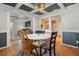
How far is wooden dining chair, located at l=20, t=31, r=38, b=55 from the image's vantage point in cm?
195

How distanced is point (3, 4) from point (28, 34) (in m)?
0.68

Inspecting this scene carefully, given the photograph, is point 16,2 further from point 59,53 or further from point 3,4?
point 59,53

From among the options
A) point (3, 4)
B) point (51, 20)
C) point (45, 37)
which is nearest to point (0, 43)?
point (3, 4)

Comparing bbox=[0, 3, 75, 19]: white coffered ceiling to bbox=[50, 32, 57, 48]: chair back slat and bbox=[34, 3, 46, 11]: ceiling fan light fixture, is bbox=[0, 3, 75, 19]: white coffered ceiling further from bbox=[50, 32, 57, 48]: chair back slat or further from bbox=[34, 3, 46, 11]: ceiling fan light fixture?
bbox=[50, 32, 57, 48]: chair back slat

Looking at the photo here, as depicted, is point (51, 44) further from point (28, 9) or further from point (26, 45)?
point (28, 9)

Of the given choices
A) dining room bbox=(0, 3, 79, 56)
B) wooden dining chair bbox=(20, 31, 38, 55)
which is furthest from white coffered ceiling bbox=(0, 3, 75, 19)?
wooden dining chair bbox=(20, 31, 38, 55)

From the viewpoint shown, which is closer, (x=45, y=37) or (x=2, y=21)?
(x=2, y=21)

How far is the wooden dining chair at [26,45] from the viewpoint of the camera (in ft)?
6.38

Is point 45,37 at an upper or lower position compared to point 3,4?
lower

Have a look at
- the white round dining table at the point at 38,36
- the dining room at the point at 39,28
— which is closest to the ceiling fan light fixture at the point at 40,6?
the dining room at the point at 39,28

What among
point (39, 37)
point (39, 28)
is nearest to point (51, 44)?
point (39, 37)

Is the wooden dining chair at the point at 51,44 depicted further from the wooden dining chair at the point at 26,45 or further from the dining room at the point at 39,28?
the wooden dining chair at the point at 26,45

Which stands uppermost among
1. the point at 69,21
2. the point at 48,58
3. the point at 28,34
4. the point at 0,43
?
the point at 69,21

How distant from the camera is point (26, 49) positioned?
2.00m
